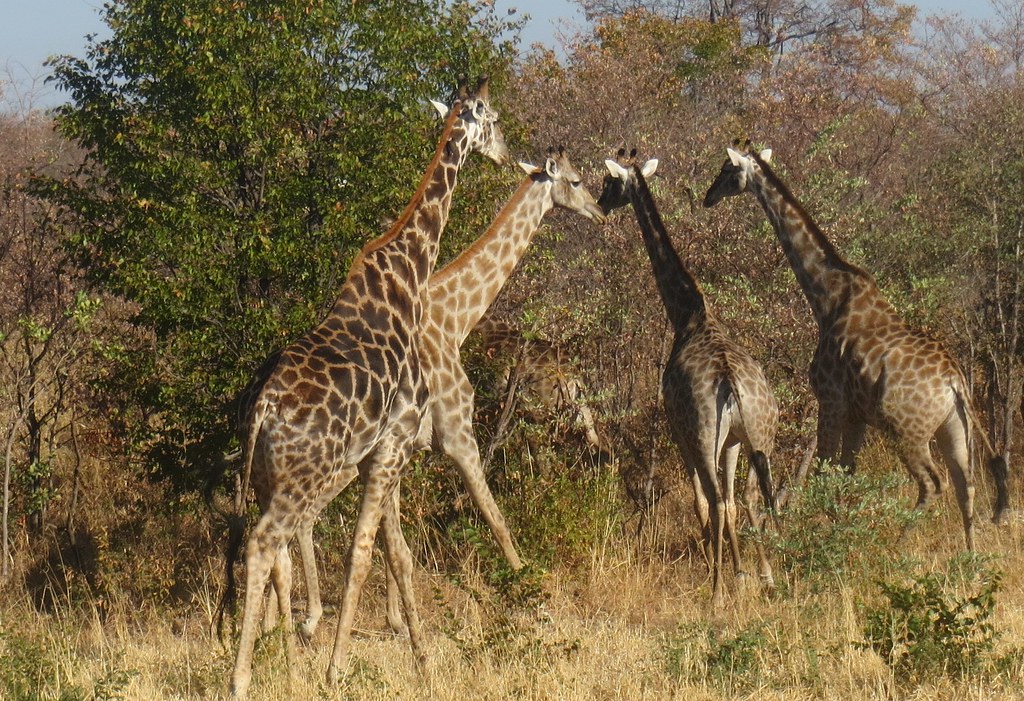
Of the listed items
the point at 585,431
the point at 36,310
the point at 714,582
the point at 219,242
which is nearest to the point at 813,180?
the point at 585,431

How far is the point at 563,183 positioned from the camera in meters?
9.56

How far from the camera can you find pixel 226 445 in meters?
9.07

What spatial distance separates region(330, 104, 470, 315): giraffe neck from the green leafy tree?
1.93 feet

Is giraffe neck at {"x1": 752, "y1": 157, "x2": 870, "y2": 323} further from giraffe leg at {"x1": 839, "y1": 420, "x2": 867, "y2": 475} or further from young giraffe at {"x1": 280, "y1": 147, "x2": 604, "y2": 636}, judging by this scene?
young giraffe at {"x1": 280, "y1": 147, "x2": 604, "y2": 636}

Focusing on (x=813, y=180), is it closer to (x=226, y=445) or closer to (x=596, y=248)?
(x=596, y=248)

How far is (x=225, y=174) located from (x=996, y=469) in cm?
625

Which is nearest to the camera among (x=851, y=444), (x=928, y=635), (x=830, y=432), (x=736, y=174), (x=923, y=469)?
(x=928, y=635)

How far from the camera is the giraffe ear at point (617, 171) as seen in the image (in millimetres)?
10742

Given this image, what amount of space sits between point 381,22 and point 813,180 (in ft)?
15.2

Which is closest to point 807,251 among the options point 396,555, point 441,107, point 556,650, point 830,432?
point 830,432

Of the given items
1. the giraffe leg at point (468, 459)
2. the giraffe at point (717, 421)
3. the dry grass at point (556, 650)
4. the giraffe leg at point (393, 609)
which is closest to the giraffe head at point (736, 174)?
the giraffe at point (717, 421)

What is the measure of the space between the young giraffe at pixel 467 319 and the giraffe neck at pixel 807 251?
5.29 ft

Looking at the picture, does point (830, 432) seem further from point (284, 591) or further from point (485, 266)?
point (284, 591)

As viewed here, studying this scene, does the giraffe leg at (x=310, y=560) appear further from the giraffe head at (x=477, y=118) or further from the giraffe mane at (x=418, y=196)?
the giraffe head at (x=477, y=118)
